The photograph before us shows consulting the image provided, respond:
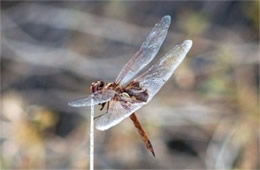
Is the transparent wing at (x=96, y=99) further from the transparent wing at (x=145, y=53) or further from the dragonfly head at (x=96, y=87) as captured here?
the transparent wing at (x=145, y=53)

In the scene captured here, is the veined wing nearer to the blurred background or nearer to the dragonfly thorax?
the dragonfly thorax

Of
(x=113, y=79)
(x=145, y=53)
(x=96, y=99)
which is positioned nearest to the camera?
(x=96, y=99)

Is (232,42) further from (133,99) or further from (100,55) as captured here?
(133,99)

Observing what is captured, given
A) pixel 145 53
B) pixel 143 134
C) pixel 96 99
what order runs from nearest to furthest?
pixel 96 99 < pixel 143 134 < pixel 145 53

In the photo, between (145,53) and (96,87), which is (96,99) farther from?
(145,53)

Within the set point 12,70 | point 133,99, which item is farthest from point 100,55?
point 133,99

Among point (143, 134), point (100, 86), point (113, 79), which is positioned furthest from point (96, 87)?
point (113, 79)

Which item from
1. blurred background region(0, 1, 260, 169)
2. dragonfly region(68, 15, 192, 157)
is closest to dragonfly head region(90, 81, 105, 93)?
dragonfly region(68, 15, 192, 157)

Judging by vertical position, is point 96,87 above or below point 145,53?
below

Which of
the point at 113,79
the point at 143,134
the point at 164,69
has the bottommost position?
the point at 143,134
